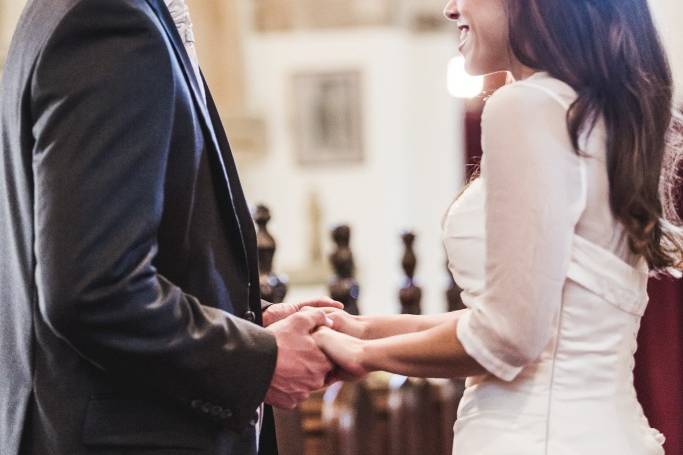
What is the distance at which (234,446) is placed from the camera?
186 cm

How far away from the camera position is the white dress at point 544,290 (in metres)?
1.68

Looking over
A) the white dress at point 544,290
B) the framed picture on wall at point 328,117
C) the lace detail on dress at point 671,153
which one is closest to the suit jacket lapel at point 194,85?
the white dress at point 544,290

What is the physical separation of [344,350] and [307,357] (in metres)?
0.07

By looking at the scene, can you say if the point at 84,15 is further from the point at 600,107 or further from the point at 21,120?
the point at 600,107

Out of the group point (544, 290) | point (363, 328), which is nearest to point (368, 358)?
point (363, 328)

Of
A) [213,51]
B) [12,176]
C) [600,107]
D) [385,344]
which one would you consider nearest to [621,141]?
[600,107]

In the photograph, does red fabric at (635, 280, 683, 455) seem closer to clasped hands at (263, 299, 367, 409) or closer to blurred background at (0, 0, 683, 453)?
clasped hands at (263, 299, 367, 409)

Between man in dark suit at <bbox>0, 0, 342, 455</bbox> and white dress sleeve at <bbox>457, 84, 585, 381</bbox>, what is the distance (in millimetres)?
379

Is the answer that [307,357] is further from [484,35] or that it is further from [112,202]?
[484,35]

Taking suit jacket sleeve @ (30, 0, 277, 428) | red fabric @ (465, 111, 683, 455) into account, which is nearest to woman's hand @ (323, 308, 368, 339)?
suit jacket sleeve @ (30, 0, 277, 428)

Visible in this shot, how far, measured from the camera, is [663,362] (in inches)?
118

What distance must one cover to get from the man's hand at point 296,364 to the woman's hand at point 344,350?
15 millimetres

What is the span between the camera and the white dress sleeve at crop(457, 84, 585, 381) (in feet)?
5.49

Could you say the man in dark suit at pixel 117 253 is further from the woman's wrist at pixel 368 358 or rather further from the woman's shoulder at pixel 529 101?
the woman's shoulder at pixel 529 101
